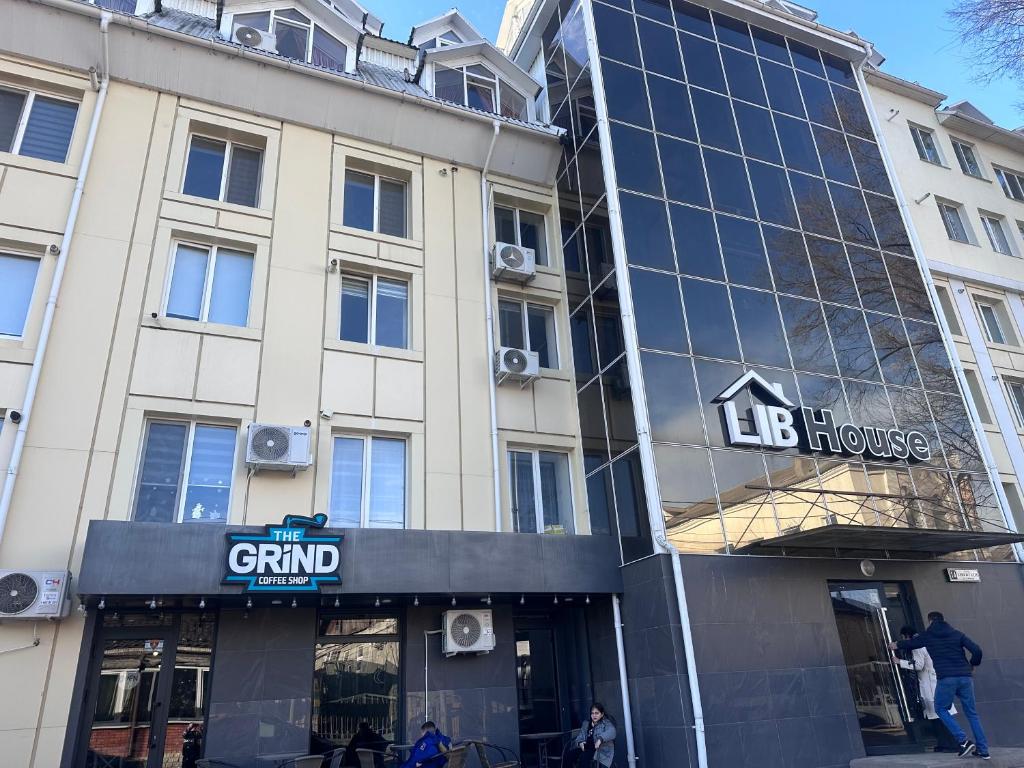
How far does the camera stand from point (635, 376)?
1195 centimetres

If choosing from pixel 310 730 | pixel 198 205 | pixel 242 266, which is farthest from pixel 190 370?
pixel 310 730

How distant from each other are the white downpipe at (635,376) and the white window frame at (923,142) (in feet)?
→ 39.3

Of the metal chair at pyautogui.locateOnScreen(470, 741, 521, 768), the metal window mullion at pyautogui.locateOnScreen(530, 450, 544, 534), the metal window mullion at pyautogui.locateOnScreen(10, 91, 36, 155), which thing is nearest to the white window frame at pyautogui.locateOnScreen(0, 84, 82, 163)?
the metal window mullion at pyautogui.locateOnScreen(10, 91, 36, 155)

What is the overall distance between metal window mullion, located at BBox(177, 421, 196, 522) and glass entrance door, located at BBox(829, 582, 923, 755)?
10552 mm

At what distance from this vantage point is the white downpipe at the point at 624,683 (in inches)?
415

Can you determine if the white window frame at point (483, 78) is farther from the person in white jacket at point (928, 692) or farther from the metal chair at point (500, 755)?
the person in white jacket at point (928, 692)

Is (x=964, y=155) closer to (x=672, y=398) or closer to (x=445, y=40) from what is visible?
(x=445, y=40)

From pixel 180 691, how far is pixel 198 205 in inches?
316

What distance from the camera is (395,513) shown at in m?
11.7

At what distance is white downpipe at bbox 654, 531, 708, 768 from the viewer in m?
9.51

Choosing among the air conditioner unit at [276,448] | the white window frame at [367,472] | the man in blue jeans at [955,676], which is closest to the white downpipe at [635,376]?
the man in blue jeans at [955,676]

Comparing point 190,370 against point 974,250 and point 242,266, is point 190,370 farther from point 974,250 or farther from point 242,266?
point 974,250

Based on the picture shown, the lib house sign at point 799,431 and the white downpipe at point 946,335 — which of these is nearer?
the lib house sign at point 799,431

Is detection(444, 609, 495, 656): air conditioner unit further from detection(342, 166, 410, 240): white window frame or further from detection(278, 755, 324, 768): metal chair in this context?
detection(342, 166, 410, 240): white window frame
